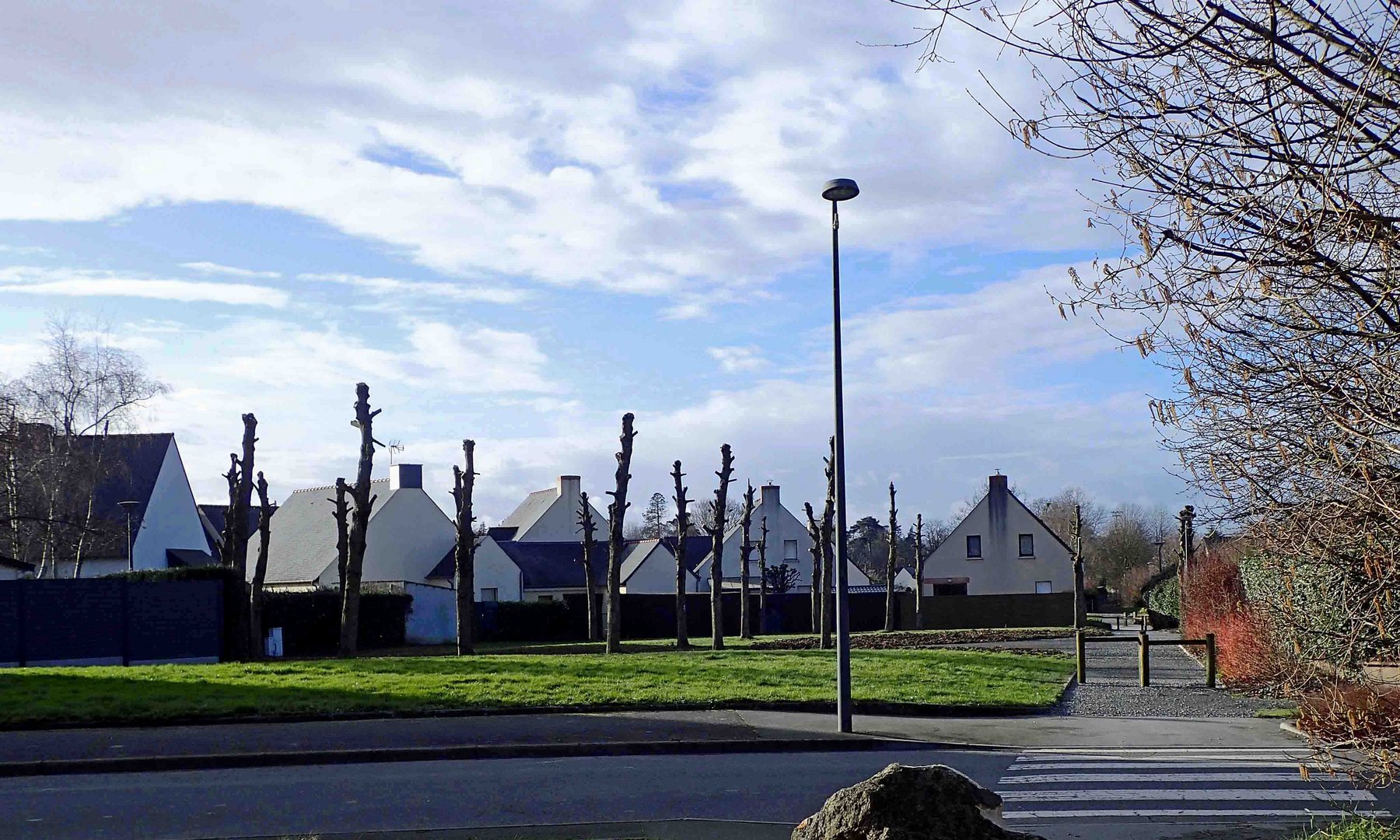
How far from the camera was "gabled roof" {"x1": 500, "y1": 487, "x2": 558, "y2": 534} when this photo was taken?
241ft

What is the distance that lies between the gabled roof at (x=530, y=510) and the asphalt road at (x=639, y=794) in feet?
198

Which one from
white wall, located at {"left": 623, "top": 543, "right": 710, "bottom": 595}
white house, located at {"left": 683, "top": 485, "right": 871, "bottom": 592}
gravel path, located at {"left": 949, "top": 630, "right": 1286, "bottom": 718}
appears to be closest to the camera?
gravel path, located at {"left": 949, "top": 630, "right": 1286, "bottom": 718}

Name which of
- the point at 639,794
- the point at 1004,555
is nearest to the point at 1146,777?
the point at 639,794

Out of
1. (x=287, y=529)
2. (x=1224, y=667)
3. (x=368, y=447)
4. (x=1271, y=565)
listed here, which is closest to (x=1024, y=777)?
(x=1271, y=565)

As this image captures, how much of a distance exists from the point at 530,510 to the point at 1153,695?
2333 inches

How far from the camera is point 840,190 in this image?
1498cm

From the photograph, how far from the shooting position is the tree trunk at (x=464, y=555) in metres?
29.8

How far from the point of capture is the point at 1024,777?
11.8 m

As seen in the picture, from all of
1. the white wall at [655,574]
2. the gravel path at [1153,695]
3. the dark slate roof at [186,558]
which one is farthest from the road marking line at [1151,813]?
the white wall at [655,574]

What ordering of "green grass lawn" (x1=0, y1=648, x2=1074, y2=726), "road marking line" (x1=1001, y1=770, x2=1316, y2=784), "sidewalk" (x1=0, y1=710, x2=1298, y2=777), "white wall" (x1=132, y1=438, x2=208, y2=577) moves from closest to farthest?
1. "road marking line" (x1=1001, y1=770, x2=1316, y2=784)
2. "sidewalk" (x1=0, y1=710, x2=1298, y2=777)
3. "green grass lawn" (x1=0, y1=648, x2=1074, y2=726)
4. "white wall" (x1=132, y1=438, x2=208, y2=577)

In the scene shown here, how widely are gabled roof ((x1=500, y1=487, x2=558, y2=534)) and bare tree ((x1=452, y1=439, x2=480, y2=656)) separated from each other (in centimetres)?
3967

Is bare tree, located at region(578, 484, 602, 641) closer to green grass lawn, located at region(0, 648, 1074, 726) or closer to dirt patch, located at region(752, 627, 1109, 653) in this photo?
dirt patch, located at region(752, 627, 1109, 653)

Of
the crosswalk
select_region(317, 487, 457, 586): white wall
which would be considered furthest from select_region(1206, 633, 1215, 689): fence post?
select_region(317, 487, 457, 586): white wall

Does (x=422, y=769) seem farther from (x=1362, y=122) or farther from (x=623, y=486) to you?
(x=623, y=486)
